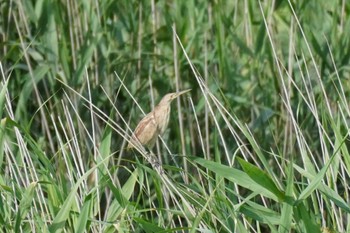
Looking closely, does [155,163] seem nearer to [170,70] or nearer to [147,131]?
[147,131]

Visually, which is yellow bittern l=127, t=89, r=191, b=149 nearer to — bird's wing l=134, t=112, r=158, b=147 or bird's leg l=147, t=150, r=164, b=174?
bird's wing l=134, t=112, r=158, b=147

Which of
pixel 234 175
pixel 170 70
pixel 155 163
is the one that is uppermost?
pixel 234 175

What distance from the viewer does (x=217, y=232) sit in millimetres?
3756

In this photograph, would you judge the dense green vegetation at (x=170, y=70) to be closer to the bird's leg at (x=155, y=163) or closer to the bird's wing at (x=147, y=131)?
the bird's wing at (x=147, y=131)

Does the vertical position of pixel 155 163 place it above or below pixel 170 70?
above

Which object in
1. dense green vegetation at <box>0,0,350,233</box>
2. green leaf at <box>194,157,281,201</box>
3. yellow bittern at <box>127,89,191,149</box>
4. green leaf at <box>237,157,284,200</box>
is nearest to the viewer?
green leaf at <box>237,157,284,200</box>

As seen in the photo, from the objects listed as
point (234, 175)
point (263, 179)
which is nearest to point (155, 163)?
point (234, 175)

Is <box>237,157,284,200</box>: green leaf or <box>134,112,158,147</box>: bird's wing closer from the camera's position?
<box>237,157,284,200</box>: green leaf

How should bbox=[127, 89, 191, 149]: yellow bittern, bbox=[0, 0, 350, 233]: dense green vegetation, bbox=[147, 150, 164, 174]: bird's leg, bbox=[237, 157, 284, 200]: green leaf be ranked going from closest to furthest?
1. bbox=[237, 157, 284, 200]: green leaf
2. bbox=[147, 150, 164, 174]: bird's leg
3. bbox=[127, 89, 191, 149]: yellow bittern
4. bbox=[0, 0, 350, 233]: dense green vegetation

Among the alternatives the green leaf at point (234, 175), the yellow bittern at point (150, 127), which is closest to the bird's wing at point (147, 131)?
the yellow bittern at point (150, 127)

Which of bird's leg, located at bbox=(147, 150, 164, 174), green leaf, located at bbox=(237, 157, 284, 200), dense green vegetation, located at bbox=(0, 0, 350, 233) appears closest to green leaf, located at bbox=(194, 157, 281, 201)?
green leaf, located at bbox=(237, 157, 284, 200)

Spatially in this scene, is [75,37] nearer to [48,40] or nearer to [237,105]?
[48,40]

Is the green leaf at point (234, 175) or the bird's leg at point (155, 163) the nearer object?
the green leaf at point (234, 175)

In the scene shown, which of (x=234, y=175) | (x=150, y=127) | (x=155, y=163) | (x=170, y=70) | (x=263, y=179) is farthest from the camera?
(x=170, y=70)
